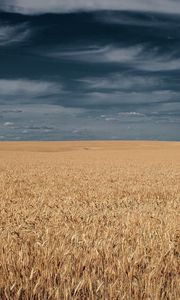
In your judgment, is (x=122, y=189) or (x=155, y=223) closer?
(x=155, y=223)

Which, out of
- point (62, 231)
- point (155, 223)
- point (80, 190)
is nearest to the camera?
point (62, 231)

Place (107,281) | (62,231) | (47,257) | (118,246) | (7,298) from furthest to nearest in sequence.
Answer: (62,231), (118,246), (47,257), (107,281), (7,298)

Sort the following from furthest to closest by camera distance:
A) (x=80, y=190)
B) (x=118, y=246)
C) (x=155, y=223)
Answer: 1. (x=80, y=190)
2. (x=155, y=223)
3. (x=118, y=246)

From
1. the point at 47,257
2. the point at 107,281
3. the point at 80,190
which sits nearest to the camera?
the point at 107,281

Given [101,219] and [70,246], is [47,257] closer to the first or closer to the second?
[70,246]

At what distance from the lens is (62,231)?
7750 millimetres

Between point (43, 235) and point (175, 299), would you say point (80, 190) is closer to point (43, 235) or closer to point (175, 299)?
point (43, 235)

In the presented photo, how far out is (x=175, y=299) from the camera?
4590 mm

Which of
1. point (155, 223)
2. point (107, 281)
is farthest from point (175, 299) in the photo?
point (155, 223)

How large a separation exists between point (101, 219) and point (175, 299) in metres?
4.70

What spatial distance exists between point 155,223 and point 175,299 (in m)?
4.32

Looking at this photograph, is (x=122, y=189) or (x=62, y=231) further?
(x=122, y=189)

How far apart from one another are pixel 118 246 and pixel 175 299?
6.89 ft

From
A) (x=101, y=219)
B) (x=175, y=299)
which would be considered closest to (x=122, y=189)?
(x=101, y=219)
